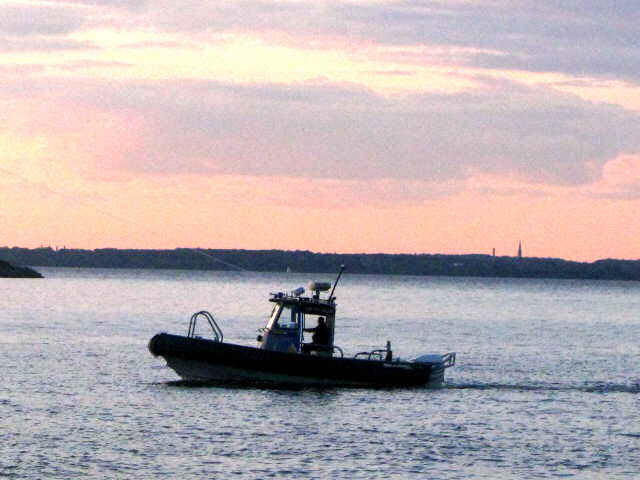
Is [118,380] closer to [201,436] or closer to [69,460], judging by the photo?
[201,436]

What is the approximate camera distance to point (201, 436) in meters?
30.9

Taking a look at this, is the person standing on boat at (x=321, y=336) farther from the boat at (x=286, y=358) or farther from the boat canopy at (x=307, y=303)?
the boat canopy at (x=307, y=303)

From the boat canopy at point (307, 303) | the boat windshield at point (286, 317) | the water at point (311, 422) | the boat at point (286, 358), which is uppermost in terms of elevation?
the boat canopy at point (307, 303)

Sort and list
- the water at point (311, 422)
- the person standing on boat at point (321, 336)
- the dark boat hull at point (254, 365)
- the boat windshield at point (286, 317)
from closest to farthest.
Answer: the water at point (311, 422)
the dark boat hull at point (254, 365)
the boat windshield at point (286, 317)
the person standing on boat at point (321, 336)

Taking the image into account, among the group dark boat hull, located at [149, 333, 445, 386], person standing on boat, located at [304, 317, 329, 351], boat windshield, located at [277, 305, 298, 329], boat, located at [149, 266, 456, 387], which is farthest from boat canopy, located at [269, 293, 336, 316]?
dark boat hull, located at [149, 333, 445, 386]

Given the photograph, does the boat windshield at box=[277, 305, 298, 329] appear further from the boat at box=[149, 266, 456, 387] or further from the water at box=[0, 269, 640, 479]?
the water at box=[0, 269, 640, 479]

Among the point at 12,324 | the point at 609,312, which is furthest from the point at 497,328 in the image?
the point at 609,312

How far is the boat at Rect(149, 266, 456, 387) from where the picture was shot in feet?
128

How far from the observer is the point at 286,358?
3881 cm

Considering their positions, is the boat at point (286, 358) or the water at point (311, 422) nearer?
the water at point (311, 422)

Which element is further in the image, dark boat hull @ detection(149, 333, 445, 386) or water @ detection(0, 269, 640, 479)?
dark boat hull @ detection(149, 333, 445, 386)

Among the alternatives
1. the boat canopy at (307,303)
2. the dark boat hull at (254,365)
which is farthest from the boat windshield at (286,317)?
the dark boat hull at (254,365)

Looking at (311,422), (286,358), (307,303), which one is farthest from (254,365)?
(311,422)

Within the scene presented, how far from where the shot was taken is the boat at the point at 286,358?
38906 millimetres
